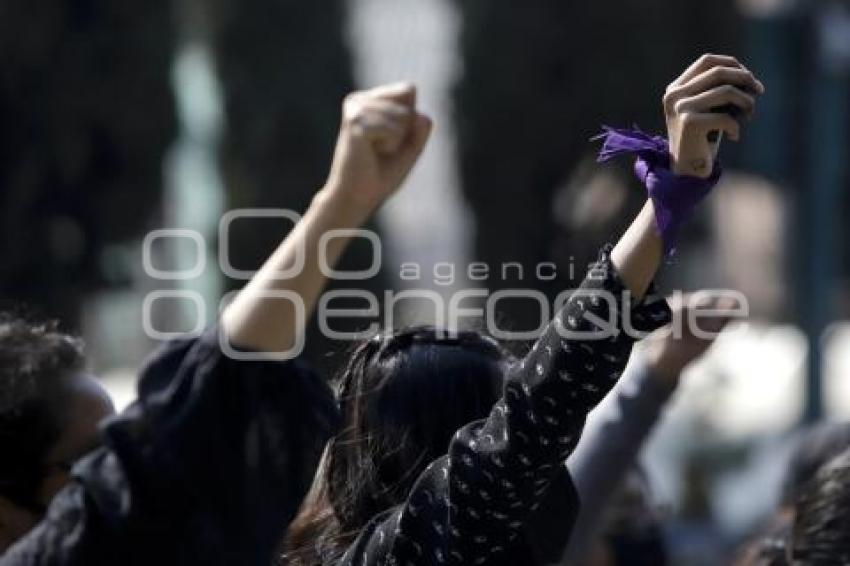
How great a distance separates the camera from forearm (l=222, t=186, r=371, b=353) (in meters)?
2.28

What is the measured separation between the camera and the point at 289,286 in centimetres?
230

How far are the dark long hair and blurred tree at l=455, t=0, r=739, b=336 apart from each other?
35.6 ft

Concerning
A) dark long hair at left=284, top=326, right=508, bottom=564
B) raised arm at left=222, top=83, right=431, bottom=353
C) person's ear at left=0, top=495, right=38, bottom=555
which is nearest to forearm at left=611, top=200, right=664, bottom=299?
raised arm at left=222, top=83, right=431, bottom=353

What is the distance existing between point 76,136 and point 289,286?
9.28 metres

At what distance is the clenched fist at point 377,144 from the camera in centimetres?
232

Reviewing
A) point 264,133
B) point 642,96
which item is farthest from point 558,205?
point 264,133

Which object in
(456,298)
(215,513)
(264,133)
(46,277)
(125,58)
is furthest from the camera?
(264,133)

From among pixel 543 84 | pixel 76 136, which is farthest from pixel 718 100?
pixel 543 84

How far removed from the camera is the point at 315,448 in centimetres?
232

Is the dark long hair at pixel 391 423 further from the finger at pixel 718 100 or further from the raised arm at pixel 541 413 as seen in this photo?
the finger at pixel 718 100

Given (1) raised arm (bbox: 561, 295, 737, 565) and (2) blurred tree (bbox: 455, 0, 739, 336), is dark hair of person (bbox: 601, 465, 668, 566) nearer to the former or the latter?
(1) raised arm (bbox: 561, 295, 737, 565)

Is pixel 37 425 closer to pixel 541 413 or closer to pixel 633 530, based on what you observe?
pixel 541 413

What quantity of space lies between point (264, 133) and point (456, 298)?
6275 millimetres

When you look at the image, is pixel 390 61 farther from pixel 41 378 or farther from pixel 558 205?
pixel 41 378
